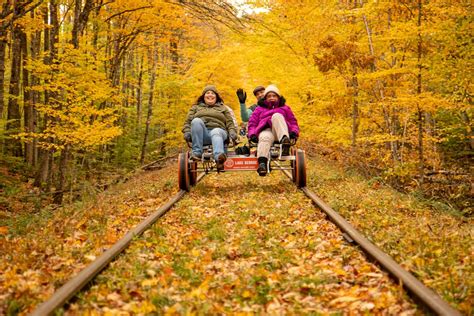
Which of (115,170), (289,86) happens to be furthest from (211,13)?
(115,170)

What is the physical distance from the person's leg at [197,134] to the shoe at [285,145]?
153 cm

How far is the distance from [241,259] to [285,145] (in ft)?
14.5

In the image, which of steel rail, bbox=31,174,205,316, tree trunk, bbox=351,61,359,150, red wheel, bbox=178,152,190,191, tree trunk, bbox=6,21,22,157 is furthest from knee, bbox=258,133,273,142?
tree trunk, bbox=6,21,22,157

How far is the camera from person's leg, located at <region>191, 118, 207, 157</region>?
842 cm

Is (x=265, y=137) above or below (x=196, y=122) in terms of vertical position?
below

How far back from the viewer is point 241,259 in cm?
437

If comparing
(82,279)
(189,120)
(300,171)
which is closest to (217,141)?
(189,120)

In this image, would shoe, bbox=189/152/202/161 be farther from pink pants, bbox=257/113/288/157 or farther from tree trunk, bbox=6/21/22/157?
tree trunk, bbox=6/21/22/157

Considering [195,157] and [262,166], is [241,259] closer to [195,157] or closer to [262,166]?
[262,166]

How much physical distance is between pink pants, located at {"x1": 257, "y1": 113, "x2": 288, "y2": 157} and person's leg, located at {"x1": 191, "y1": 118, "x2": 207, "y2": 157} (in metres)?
1.10

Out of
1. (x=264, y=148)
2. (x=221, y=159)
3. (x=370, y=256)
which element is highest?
(x=264, y=148)

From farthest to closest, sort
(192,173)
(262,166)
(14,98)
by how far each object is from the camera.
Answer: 1. (14,98)
2. (192,173)
3. (262,166)

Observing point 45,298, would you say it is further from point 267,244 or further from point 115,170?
point 115,170

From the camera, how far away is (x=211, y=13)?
26.2ft
